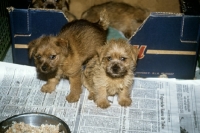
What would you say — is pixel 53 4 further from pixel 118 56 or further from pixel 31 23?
pixel 118 56

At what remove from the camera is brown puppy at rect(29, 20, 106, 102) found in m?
2.19

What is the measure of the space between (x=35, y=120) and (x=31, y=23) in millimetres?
789

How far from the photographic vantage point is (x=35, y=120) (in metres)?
2.15

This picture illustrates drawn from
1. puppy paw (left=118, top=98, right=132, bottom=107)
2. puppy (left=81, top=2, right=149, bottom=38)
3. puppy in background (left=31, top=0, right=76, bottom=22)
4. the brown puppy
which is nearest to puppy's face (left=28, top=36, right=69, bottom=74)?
the brown puppy

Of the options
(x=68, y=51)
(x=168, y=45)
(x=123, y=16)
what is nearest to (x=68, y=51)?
(x=68, y=51)

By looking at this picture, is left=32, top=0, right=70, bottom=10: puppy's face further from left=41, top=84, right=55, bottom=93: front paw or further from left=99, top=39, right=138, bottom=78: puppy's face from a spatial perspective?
left=99, top=39, right=138, bottom=78: puppy's face

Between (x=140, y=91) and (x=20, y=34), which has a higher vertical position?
(x=20, y=34)

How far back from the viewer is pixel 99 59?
2.20 meters

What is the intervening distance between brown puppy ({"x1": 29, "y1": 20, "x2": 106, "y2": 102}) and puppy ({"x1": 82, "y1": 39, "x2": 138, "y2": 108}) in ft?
0.36

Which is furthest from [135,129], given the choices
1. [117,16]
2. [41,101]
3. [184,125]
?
[117,16]

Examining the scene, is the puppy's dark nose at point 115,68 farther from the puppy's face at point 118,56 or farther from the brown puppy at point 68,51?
the brown puppy at point 68,51

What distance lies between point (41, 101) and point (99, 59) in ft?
1.91

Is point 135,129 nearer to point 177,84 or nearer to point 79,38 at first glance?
point 177,84

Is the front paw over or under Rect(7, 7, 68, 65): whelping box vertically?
under
